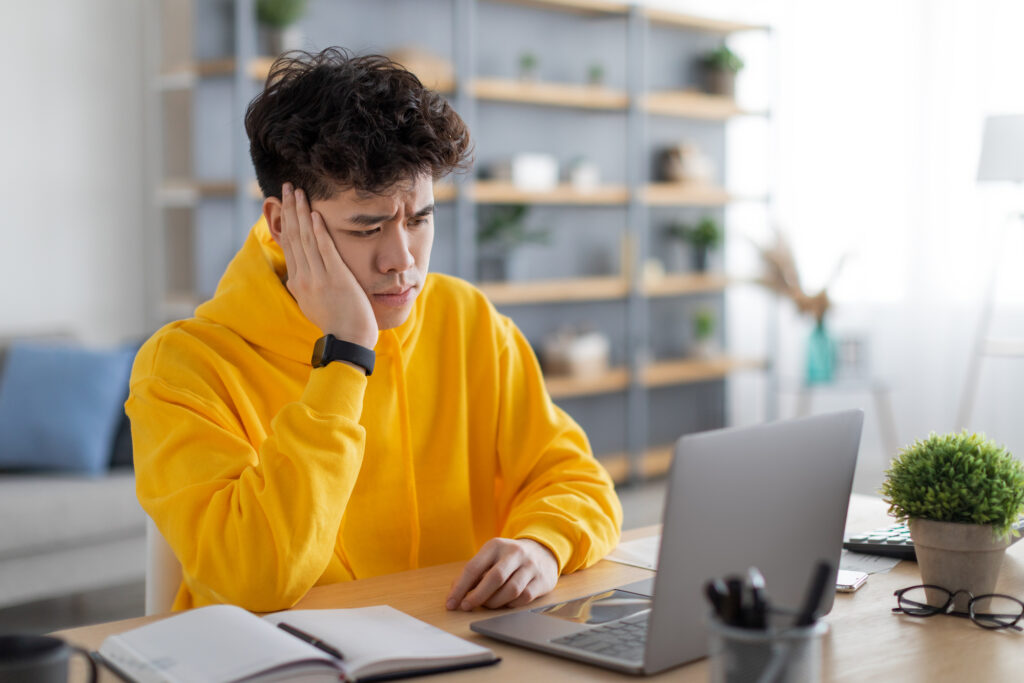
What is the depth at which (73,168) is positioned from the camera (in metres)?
4.23

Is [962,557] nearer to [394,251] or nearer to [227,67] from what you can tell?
[394,251]

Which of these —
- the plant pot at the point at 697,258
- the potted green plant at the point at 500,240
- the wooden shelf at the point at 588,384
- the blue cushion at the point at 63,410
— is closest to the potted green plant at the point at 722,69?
the plant pot at the point at 697,258

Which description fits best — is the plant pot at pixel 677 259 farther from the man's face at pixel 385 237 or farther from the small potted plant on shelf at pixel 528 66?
the man's face at pixel 385 237

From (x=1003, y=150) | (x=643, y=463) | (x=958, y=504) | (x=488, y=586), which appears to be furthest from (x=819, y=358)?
(x=488, y=586)

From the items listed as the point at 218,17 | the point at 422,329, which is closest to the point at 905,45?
the point at 218,17

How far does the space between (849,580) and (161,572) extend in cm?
84

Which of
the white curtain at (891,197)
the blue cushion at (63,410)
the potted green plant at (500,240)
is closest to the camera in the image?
the blue cushion at (63,410)

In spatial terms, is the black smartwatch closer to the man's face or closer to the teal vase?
the man's face

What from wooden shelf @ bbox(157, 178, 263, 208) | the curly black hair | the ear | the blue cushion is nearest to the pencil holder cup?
the curly black hair

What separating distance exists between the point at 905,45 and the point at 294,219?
15.9 feet

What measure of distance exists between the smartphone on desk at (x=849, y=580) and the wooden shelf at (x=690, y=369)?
377 centimetres

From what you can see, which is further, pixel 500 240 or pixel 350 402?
pixel 500 240

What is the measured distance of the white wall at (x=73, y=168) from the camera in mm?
4082

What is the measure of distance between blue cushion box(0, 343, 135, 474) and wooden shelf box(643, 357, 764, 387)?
2.46 meters
